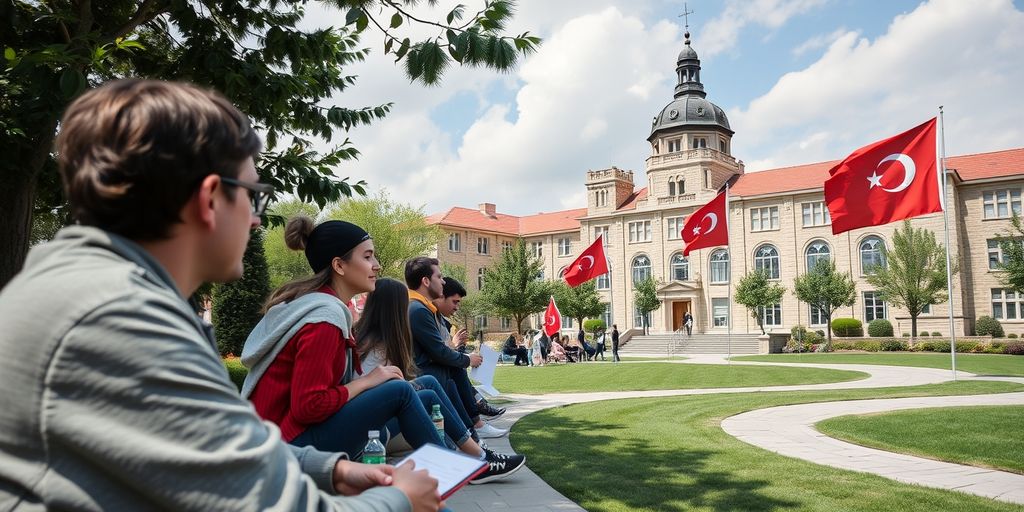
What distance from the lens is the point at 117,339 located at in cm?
105

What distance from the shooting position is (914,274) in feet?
130

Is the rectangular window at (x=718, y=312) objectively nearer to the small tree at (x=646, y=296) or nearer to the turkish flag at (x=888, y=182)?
the small tree at (x=646, y=296)

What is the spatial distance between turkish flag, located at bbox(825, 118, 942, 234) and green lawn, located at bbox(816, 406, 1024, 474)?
5.16 meters

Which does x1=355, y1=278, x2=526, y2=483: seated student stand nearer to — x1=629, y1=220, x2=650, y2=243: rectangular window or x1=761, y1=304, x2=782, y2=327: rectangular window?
x1=761, y1=304, x2=782, y2=327: rectangular window

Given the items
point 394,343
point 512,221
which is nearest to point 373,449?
point 394,343

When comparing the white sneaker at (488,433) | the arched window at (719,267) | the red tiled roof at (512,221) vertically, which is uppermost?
the red tiled roof at (512,221)

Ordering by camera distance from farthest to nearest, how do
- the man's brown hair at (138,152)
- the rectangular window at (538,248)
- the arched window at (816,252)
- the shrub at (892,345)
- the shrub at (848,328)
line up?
1. the rectangular window at (538,248)
2. the arched window at (816,252)
3. the shrub at (848,328)
4. the shrub at (892,345)
5. the man's brown hair at (138,152)

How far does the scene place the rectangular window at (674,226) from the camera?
56.1 metres

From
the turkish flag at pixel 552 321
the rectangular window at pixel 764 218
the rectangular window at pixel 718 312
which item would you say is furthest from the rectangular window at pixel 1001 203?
the turkish flag at pixel 552 321

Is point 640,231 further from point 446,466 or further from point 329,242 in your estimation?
point 446,466

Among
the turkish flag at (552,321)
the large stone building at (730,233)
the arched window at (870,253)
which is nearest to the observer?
the turkish flag at (552,321)

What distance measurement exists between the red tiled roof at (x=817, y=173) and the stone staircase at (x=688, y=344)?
39.4 ft

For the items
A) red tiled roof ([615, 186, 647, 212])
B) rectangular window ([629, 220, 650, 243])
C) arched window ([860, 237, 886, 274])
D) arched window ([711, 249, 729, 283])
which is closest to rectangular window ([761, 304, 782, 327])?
arched window ([711, 249, 729, 283])

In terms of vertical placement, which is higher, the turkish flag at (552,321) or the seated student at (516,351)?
the turkish flag at (552,321)
